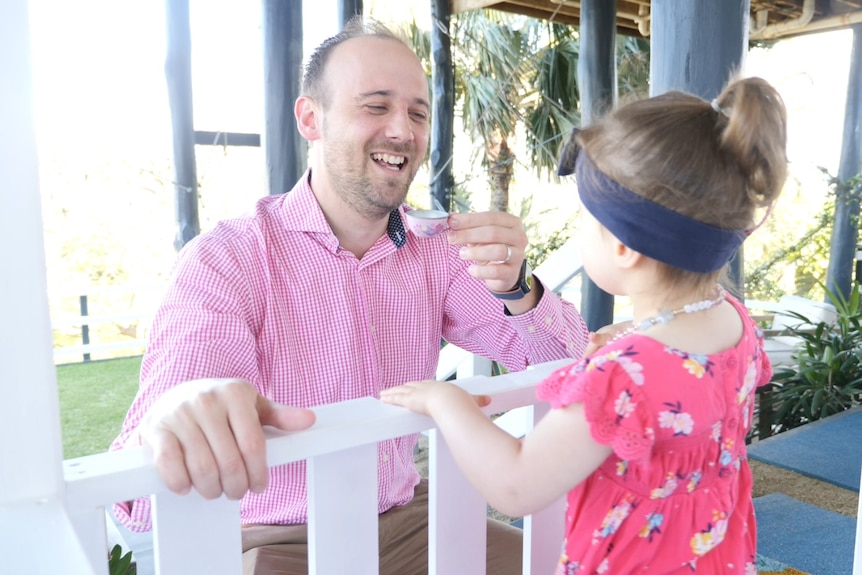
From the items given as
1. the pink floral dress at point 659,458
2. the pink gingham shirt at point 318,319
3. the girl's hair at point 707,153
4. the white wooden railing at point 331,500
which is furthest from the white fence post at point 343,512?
the girl's hair at point 707,153

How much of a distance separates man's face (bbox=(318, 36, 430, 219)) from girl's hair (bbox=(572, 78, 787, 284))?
0.88 meters

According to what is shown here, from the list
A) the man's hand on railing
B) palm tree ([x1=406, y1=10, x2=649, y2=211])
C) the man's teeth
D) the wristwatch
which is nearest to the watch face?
the wristwatch

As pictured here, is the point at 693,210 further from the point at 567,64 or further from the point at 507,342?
the point at 567,64

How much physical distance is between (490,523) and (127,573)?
1.39 meters

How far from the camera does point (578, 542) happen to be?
102 cm

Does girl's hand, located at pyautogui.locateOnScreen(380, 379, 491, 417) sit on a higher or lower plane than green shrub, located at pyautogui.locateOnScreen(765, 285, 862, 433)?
higher

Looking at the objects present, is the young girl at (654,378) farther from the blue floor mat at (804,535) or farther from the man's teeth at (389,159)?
the blue floor mat at (804,535)

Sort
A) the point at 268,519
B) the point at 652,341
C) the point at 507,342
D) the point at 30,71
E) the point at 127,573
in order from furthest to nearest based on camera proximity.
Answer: the point at 127,573 → the point at 507,342 → the point at 268,519 → the point at 652,341 → the point at 30,71

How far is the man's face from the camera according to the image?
1818mm

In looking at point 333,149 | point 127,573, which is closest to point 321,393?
point 333,149

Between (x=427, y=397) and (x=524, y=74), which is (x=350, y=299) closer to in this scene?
(x=427, y=397)

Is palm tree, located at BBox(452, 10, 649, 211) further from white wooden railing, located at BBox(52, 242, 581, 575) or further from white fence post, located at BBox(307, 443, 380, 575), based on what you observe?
white fence post, located at BBox(307, 443, 380, 575)

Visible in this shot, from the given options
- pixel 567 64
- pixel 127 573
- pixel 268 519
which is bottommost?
pixel 127 573

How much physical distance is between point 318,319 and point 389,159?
0.52 m
